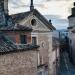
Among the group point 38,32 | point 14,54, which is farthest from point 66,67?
point 14,54

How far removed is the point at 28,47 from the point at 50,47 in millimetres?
11590

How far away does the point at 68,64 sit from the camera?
45250mm

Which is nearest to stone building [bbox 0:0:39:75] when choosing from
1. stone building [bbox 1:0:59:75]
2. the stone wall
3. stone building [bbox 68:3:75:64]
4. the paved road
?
the stone wall

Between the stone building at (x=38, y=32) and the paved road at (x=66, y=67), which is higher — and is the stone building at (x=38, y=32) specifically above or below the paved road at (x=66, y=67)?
above

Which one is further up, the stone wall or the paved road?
the stone wall

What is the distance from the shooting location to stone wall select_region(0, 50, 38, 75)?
675 inches

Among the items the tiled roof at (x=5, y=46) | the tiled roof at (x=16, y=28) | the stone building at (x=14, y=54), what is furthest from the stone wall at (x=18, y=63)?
the tiled roof at (x=16, y=28)

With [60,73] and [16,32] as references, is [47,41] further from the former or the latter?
[60,73]

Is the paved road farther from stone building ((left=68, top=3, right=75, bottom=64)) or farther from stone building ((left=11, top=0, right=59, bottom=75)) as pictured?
stone building ((left=11, top=0, right=59, bottom=75))

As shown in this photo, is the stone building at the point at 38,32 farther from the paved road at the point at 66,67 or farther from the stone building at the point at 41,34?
the paved road at the point at 66,67

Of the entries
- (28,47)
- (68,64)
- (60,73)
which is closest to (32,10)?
(28,47)

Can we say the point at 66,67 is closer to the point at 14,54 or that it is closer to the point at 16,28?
the point at 16,28

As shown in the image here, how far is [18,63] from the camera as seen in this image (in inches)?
733

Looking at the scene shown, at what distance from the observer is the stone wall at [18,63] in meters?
17.1
